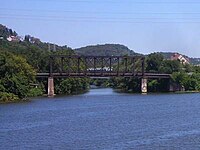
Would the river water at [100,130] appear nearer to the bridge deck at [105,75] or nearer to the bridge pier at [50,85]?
the bridge pier at [50,85]

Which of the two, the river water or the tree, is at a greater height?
the tree

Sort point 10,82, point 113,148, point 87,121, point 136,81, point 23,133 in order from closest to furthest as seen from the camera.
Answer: point 113,148 → point 23,133 → point 87,121 → point 10,82 → point 136,81

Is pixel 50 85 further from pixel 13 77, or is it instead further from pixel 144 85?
pixel 13 77

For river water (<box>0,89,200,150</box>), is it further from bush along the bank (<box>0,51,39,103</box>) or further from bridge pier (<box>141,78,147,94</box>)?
bridge pier (<box>141,78,147,94</box>)

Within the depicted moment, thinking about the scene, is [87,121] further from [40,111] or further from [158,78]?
[158,78]

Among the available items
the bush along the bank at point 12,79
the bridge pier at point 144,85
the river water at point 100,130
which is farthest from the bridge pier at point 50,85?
the river water at point 100,130

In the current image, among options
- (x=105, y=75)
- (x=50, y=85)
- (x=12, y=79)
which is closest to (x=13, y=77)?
(x=12, y=79)

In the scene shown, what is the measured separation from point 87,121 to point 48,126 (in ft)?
20.6

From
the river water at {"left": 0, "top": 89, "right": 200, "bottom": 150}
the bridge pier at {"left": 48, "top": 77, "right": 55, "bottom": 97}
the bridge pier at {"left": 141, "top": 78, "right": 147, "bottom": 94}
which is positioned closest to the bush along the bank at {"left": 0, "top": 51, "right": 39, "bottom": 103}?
the bridge pier at {"left": 48, "top": 77, "right": 55, "bottom": 97}

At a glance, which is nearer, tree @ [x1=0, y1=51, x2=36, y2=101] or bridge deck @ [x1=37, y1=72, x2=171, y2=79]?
tree @ [x1=0, y1=51, x2=36, y2=101]

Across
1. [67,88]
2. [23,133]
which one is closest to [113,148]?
[23,133]

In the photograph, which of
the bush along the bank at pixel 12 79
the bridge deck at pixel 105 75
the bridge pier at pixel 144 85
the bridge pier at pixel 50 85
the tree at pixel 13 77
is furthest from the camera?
the bridge pier at pixel 144 85

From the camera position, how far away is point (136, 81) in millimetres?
159500

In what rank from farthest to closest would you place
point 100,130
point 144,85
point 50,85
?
point 144,85 → point 50,85 → point 100,130
